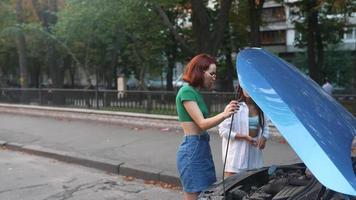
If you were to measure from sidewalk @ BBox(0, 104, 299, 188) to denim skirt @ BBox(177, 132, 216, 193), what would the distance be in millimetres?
4041

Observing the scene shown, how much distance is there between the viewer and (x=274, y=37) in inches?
2638

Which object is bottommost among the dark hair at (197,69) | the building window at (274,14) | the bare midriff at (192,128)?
the bare midriff at (192,128)

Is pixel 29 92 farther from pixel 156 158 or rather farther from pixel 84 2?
pixel 156 158

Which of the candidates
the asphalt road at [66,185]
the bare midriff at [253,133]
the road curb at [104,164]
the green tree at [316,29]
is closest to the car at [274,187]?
the bare midriff at [253,133]

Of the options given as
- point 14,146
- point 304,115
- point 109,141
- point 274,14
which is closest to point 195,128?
point 304,115

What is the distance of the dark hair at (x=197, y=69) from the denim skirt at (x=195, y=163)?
1.47ft

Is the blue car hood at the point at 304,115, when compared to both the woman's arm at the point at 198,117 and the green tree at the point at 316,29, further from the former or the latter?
the green tree at the point at 316,29

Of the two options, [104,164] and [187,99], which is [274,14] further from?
[187,99]

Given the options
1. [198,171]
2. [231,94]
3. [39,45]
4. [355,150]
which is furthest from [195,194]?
[39,45]

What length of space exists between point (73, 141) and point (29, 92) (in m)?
8.55

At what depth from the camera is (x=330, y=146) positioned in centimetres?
275

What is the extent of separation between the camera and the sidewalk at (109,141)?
366 inches

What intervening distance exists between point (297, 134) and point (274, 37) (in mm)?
66068

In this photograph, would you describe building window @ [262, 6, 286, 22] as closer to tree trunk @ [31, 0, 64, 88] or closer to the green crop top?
tree trunk @ [31, 0, 64, 88]
